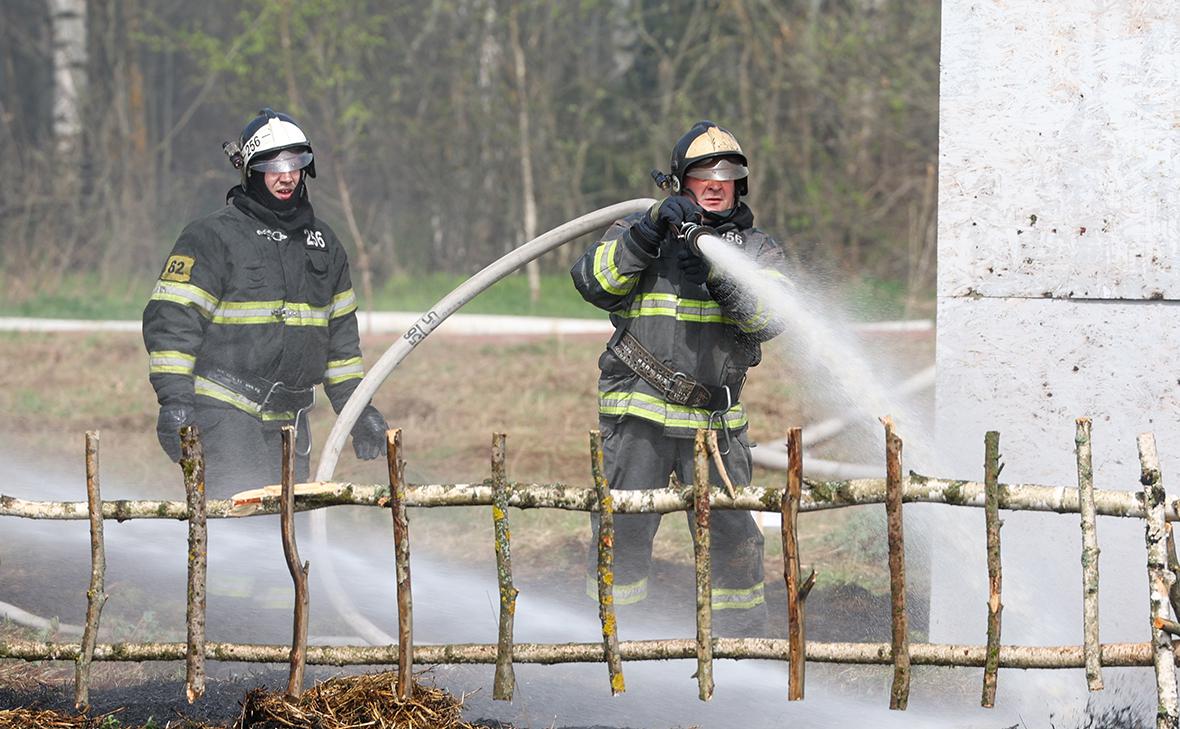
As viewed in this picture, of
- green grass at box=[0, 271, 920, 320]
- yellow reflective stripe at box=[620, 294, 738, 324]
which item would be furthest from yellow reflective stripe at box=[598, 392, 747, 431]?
green grass at box=[0, 271, 920, 320]

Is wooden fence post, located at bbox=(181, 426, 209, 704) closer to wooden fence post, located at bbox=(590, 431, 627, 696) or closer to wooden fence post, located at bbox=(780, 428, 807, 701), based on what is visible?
wooden fence post, located at bbox=(590, 431, 627, 696)

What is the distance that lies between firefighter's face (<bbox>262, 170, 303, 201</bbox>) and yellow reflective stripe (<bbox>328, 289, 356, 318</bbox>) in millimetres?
478

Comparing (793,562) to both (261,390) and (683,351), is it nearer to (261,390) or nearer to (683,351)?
(683,351)

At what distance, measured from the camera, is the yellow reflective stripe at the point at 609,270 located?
4.89m

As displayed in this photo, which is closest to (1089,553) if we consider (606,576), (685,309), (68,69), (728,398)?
(606,576)

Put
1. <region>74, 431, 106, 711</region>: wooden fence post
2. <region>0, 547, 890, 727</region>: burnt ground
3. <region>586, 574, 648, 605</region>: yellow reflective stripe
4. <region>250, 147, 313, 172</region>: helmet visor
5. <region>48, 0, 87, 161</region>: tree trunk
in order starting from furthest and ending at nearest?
<region>48, 0, 87, 161</region>: tree trunk, <region>250, 147, 313, 172</region>: helmet visor, <region>586, 574, 648, 605</region>: yellow reflective stripe, <region>0, 547, 890, 727</region>: burnt ground, <region>74, 431, 106, 711</region>: wooden fence post

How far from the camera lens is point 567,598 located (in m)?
6.33

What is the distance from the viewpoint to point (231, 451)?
18.6 ft

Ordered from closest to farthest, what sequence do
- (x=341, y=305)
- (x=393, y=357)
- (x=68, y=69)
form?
1. (x=393, y=357)
2. (x=341, y=305)
3. (x=68, y=69)

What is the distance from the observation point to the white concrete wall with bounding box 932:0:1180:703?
4805 millimetres

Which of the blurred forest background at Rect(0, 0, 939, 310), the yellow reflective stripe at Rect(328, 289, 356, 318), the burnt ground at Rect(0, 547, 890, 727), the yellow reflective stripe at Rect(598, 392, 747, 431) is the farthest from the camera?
the blurred forest background at Rect(0, 0, 939, 310)

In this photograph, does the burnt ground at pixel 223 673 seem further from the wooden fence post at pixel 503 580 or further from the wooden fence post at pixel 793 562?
the wooden fence post at pixel 793 562

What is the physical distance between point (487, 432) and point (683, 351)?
219 inches

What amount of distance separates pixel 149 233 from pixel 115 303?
3119mm
